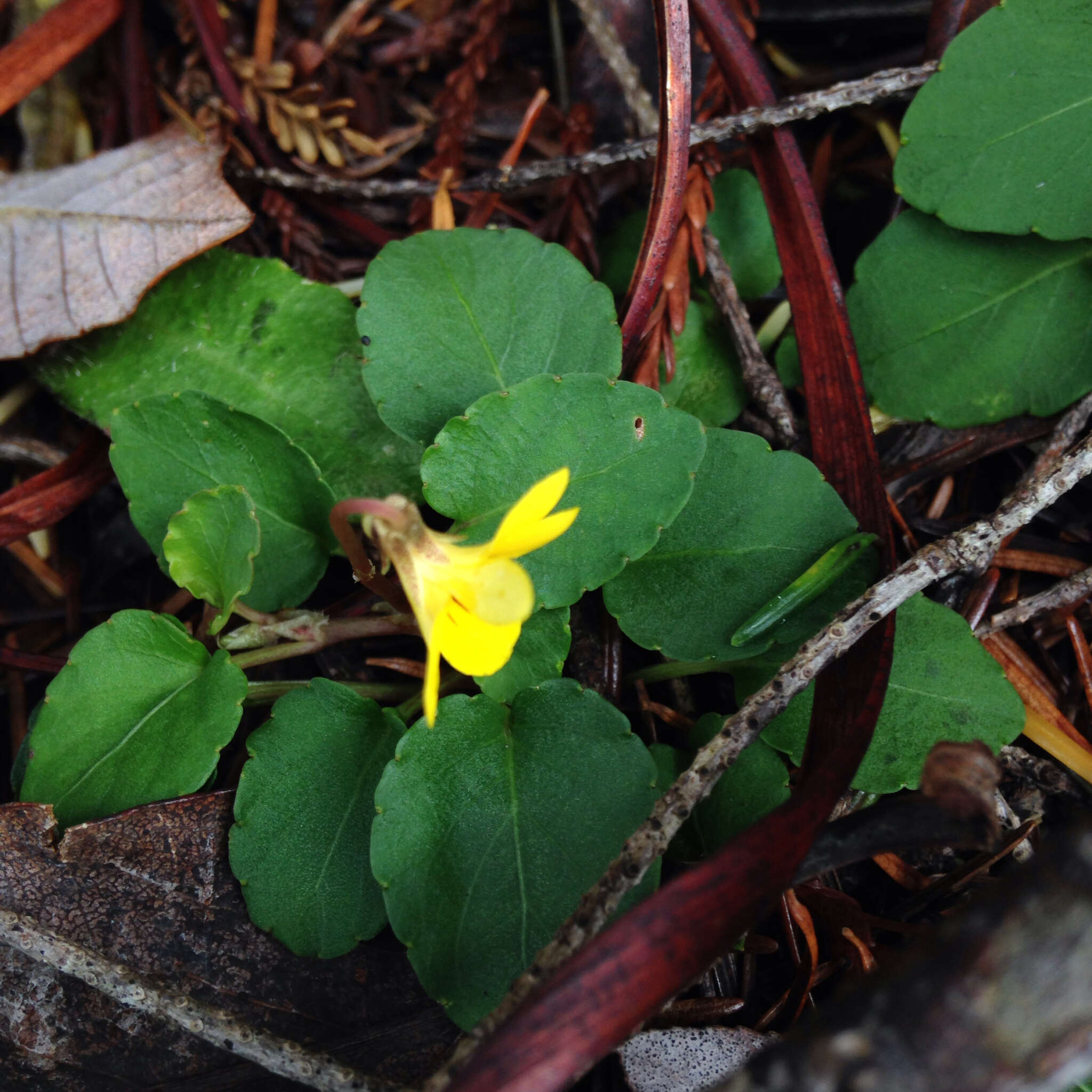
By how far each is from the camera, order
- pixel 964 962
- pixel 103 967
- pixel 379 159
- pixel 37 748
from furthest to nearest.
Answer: pixel 379 159 < pixel 37 748 < pixel 103 967 < pixel 964 962

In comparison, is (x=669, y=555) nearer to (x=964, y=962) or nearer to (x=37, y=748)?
(x=964, y=962)

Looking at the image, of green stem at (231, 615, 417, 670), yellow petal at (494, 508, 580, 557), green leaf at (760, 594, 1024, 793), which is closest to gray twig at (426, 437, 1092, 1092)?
green leaf at (760, 594, 1024, 793)

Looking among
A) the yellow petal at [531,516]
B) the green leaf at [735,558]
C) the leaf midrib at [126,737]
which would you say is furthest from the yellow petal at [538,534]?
the leaf midrib at [126,737]

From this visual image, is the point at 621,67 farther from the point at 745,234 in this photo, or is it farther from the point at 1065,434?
the point at 1065,434

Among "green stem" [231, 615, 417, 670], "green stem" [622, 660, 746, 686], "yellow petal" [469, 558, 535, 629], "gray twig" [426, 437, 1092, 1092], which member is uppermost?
"yellow petal" [469, 558, 535, 629]

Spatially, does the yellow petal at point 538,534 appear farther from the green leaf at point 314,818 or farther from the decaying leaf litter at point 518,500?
the green leaf at point 314,818

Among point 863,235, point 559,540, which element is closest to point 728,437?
point 559,540

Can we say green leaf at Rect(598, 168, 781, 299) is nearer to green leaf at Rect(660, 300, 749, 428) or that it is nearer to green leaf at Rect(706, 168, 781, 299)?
green leaf at Rect(706, 168, 781, 299)

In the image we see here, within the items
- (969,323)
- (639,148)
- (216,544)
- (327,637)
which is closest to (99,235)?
(216,544)
